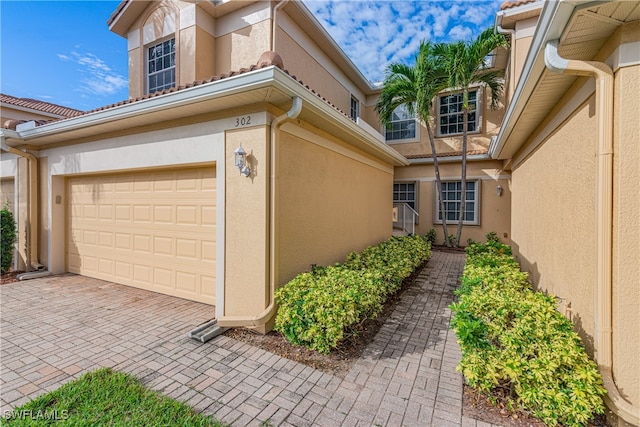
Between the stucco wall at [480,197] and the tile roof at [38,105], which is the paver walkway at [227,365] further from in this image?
the tile roof at [38,105]

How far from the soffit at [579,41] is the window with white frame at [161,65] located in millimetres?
8928

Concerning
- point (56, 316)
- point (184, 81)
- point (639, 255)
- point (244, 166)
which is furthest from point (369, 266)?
point (184, 81)

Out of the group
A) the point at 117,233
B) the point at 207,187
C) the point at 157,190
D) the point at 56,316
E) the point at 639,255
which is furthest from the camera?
the point at 117,233

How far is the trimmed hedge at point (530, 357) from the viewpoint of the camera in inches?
96.8

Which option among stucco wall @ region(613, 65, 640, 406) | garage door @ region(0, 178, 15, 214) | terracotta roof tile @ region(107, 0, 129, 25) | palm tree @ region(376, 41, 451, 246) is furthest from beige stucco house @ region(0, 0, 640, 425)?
palm tree @ region(376, 41, 451, 246)

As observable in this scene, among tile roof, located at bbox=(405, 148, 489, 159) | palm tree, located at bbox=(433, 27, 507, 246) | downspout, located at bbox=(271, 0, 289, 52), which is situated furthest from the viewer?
tile roof, located at bbox=(405, 148, 489, 159)

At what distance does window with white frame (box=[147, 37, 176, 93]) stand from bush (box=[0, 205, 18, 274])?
5.11 metres

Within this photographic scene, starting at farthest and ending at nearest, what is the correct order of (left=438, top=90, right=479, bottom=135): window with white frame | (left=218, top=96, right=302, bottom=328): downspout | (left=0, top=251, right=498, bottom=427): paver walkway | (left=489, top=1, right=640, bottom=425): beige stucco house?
(left=438, top=90, right=479, bottom=135): window with white frame
(left=218, top=96, right=302, bottom=328): downspout
(left=0, top=251, right=498, bottom=427): paver walkway
(left=489, top=1, right=640, bottom=425): beige stucco house

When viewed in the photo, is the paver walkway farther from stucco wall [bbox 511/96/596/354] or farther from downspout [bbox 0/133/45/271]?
downspout [bbox 0/133/45/271]

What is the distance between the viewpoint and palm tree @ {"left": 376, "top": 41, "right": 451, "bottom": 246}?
1057 cm

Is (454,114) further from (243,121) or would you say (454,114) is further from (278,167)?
(243,121)

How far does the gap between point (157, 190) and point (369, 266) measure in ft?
15.8

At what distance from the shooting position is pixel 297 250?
510 cm

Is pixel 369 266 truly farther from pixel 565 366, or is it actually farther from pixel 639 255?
pixel 639 255
